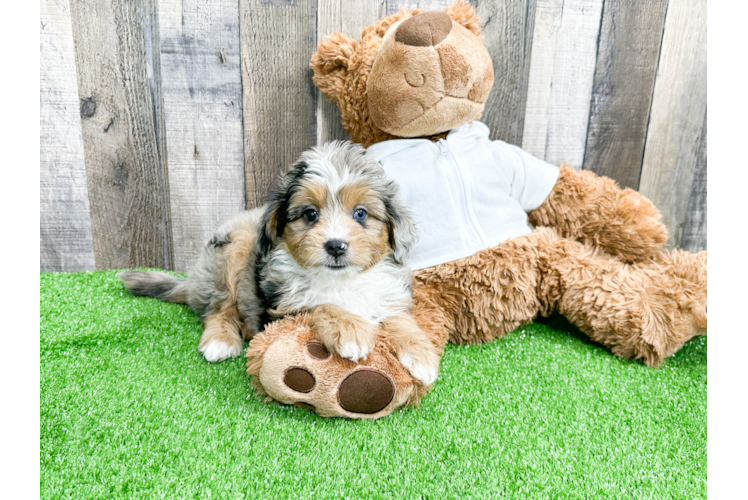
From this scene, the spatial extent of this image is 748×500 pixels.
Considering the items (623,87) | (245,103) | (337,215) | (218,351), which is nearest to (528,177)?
(623,87)

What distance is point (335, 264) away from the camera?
1831 millimetres

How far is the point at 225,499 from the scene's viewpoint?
140cm

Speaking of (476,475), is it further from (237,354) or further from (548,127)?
(548,127)

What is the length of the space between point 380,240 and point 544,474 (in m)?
1.04

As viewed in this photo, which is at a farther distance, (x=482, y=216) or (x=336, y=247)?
(x=482, y=216)

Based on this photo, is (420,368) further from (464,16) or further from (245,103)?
(245,103)

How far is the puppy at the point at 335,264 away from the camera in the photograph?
1.84 metres

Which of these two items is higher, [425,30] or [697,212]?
[425,30]

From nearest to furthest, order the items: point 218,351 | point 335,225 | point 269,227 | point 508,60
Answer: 1. point 335,225
2. point 269,227
3. point 218,351
4. point 508,60

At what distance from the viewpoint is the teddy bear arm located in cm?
249

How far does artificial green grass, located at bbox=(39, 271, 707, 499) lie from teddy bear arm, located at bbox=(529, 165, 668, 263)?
565 mm

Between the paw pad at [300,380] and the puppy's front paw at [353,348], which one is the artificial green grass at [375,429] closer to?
the paw pad at [300,380]

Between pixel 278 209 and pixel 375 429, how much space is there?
985 millimetres

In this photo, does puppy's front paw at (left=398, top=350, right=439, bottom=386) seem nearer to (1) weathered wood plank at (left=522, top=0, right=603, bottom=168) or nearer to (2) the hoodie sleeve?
(2) the hoodie sleeve
